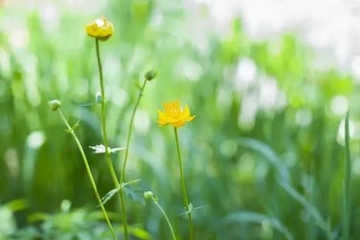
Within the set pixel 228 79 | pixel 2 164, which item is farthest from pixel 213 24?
pixel 2 164

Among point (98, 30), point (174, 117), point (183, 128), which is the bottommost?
point (183, 128)

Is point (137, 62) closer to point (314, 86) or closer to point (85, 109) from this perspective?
point (85, 109)

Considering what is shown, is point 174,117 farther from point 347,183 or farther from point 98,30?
point 347,183

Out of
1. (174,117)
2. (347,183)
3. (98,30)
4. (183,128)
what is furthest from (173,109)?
(183,128)

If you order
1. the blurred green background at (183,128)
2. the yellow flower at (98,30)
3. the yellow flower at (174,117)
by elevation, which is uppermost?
the yellow flower at (98,30)

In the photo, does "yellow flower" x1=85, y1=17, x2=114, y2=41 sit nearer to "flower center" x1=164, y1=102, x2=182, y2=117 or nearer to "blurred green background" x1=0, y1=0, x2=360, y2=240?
"flower center" x1=164, y1=102, x2=182, y2=117

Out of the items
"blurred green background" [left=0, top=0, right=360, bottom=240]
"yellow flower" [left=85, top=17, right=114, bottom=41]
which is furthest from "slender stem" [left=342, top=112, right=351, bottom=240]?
"yellow flower" [left=85, top=17, right=114, bottom=41]

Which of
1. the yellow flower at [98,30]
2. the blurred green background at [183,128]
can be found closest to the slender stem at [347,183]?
the blurred green background at [183,128]

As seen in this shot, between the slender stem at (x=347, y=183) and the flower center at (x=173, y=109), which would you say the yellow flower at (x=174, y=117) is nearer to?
the flower center at (x=173, y=109)
